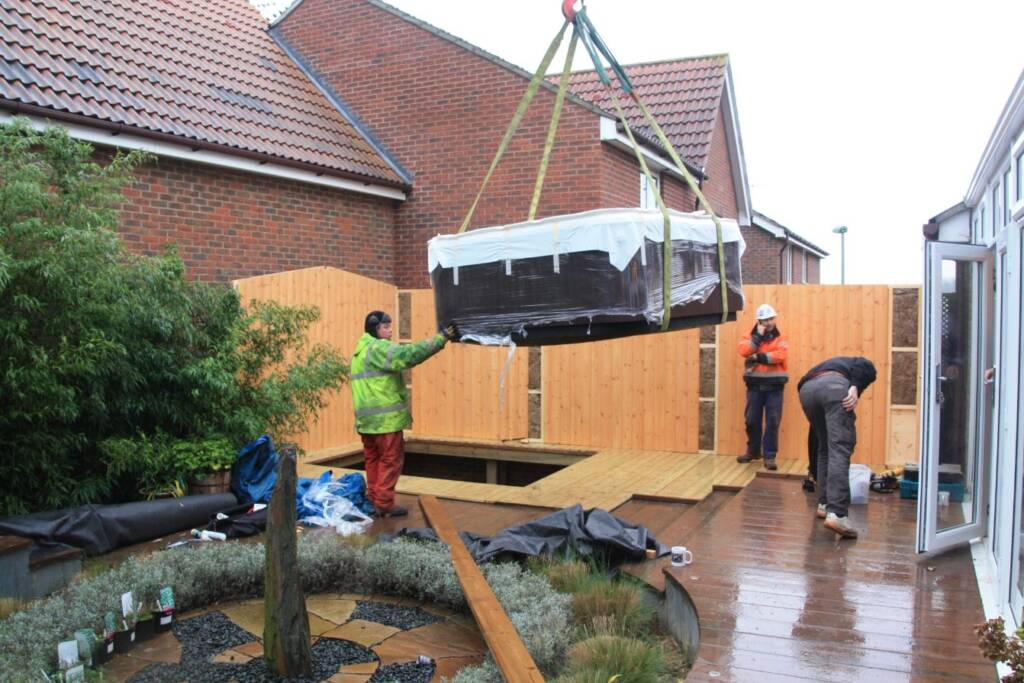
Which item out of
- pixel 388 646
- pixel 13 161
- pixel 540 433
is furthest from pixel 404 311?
pixel 388 646

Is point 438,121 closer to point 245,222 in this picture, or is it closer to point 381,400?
point 245,222

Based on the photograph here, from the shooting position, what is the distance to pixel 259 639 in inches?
181

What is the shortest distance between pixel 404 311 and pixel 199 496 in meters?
5.02

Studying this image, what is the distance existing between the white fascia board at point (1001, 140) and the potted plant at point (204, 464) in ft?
19.9

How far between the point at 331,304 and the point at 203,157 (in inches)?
87.8

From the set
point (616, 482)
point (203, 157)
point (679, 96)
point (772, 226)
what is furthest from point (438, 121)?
point (772, 226)

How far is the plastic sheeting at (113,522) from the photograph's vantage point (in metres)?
5.69

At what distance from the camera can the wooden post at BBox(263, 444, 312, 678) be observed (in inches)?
159

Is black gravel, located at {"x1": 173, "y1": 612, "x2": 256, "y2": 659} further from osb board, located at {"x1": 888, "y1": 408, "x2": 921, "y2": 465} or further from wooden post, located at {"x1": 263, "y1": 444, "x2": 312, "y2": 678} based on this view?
osb board, located at {"x1": 888, "y1": 408, "x2": 921, "y2": 465}

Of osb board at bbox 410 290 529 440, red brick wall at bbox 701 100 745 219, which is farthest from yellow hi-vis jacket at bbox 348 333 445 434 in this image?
red brick wall at bbox 701 100 745 219

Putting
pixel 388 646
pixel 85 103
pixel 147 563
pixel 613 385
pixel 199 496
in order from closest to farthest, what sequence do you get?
1. pixel 388 646
2. pixel 147 563
3. pixel 199 496
4. pixel 85 103
5. pixel 613 385

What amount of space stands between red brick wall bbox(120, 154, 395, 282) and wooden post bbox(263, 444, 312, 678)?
500 cm

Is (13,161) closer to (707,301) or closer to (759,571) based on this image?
(707,301)

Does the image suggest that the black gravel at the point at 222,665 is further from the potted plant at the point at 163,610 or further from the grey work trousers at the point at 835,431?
the grey work trousers at the point at 835,431
